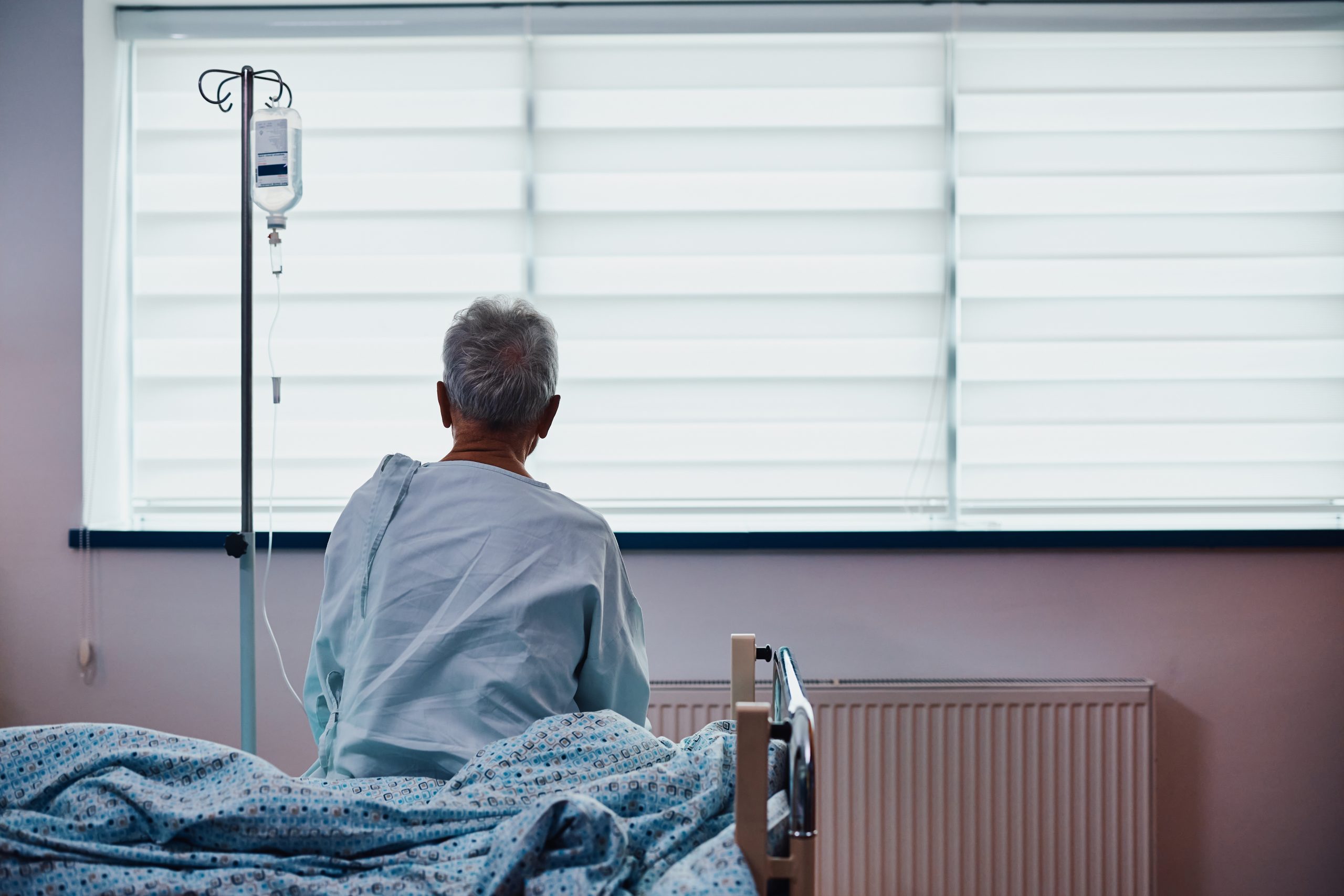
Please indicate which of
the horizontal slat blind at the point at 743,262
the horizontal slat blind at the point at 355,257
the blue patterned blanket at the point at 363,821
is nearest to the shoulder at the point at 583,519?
the blue patterned blanket at the point at 363,821

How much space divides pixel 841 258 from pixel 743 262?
10.0 inches

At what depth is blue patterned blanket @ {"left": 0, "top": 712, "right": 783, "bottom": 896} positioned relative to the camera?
0.91 m

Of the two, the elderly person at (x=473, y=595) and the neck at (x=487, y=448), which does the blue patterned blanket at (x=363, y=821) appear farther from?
the neck at (x=487, y=448)

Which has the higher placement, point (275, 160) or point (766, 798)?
point (275, 160)

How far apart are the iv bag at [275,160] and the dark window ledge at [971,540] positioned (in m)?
0.83

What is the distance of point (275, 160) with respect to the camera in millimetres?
1678

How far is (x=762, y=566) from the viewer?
2.13 metres

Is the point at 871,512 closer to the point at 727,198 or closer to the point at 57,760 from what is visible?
the point at 727,198

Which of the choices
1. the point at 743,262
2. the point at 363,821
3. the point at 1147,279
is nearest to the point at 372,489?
the point at 363,821

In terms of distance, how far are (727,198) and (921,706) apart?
134 centimetres

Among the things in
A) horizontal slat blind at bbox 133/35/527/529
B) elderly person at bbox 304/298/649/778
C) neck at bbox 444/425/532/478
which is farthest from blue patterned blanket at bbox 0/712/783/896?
horizontal slat blind at bbox 133/35/527/529

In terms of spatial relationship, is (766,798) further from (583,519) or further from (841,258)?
(841,258)

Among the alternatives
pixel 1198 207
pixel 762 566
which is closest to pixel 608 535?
pixel 762 566

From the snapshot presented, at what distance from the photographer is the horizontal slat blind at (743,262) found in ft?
7.22
